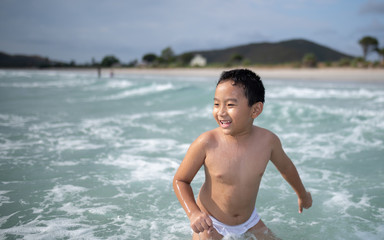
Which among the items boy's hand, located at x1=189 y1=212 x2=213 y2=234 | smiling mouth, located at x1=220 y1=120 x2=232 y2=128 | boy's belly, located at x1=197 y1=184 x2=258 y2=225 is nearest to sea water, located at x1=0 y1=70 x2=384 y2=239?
boy's belly, located at x1=197 y1=184 x2=258 y2=225

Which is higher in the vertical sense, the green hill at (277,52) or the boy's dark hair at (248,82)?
the green hill at (277,52)

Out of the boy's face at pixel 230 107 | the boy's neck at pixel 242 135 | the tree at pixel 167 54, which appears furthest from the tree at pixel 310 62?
the tree at pixel 167 54

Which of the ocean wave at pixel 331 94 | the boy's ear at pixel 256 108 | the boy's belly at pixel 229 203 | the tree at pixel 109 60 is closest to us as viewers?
A: the boy's ear at pixel 256 108

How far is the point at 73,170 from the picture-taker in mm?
4355

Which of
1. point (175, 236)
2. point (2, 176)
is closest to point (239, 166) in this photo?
point (175, 236)

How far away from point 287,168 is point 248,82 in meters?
0.73

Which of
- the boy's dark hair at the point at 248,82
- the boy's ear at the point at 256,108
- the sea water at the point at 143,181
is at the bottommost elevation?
the sea water at the point at 143,181

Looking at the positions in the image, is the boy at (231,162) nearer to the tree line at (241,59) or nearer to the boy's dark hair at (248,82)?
the boy's dark hair at (248,82)

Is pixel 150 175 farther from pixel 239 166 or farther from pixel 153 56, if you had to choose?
pixel 153 56

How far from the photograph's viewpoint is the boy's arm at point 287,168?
6.80 feet

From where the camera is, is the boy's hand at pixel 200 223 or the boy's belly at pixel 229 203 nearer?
the boy's hand at pixel 200 223

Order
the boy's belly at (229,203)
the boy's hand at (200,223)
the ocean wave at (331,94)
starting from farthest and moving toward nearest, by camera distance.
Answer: the ocean wave at (331,94)
the boy's belly at (229,203)
the boy's hand at (200,223)

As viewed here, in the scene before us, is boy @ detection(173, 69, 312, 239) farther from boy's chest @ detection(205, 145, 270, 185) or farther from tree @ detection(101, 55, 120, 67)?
tree @ detection(101, 55, 120, 67)

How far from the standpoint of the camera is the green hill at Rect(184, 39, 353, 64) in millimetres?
115875
